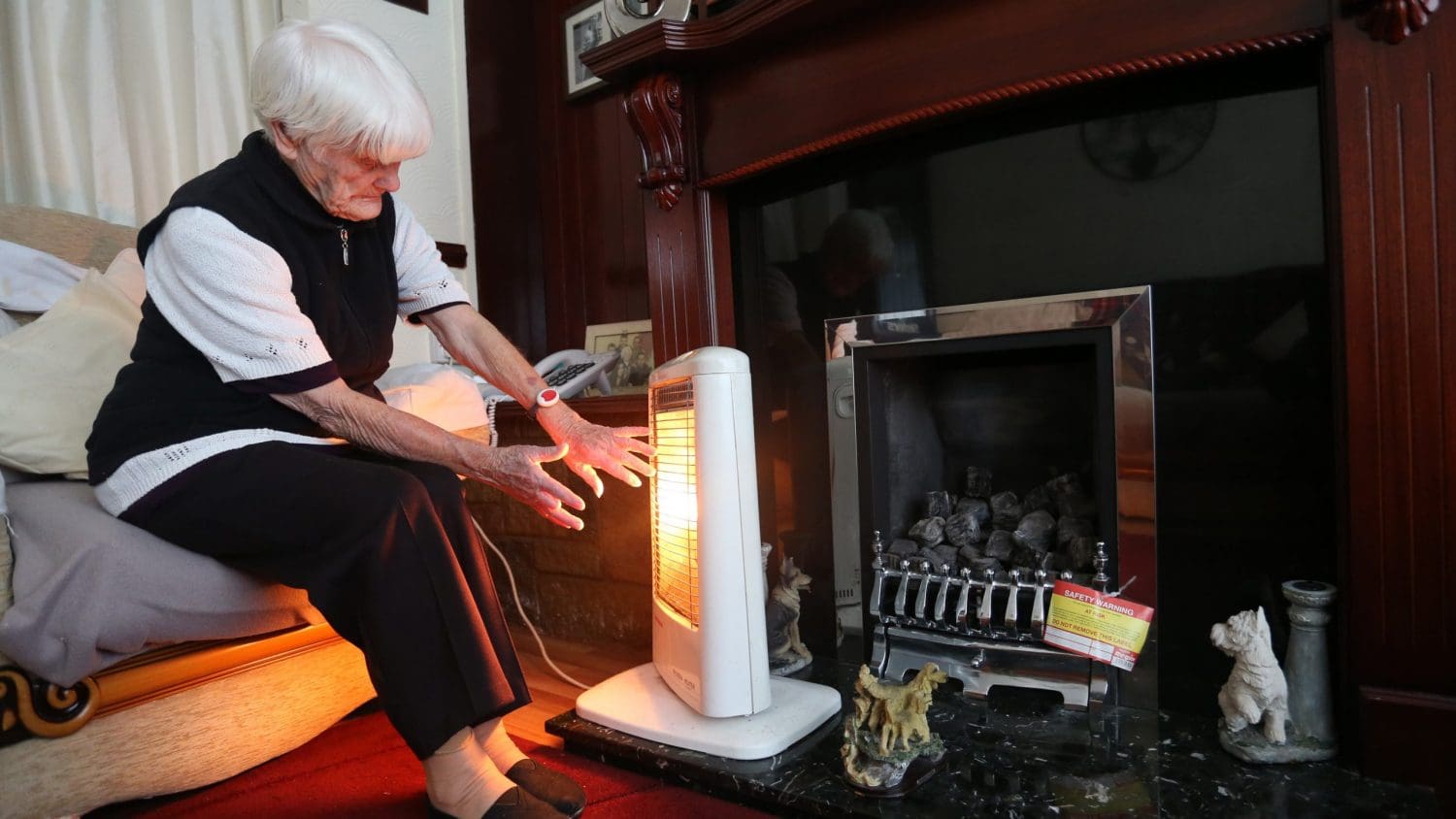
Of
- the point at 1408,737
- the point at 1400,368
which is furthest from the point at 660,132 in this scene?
the point at 1408,737

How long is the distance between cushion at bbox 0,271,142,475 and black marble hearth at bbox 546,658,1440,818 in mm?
814

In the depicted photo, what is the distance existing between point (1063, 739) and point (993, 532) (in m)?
0.37

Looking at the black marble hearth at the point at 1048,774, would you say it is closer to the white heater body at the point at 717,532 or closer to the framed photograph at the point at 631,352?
the white heater body at the point at 717,532

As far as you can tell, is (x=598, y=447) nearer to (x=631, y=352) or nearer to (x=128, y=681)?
(x=128, y=681)

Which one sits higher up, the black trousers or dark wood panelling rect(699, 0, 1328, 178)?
dark wood panelling rect(699, 0, 1328, 178)

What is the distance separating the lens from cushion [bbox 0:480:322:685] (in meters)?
0.96

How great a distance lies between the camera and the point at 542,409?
4.20 ft

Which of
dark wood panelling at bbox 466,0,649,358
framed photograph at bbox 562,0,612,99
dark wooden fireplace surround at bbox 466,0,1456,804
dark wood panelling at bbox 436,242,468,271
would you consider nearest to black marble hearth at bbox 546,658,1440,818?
dark wooden fireplace surround at bbox 466,0,1456,804

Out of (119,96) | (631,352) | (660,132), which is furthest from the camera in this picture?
(631,352)

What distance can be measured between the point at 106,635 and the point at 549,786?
0.55 meters

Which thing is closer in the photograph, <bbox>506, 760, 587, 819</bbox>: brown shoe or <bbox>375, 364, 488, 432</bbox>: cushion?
<bbox>506, 760, 587, 819</bbox>: brown shoe

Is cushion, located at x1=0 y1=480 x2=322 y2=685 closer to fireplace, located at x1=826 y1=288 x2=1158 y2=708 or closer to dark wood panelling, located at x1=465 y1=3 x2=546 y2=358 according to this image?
fireplace, located at x1=826 y1=288 x2=1158 y2=708

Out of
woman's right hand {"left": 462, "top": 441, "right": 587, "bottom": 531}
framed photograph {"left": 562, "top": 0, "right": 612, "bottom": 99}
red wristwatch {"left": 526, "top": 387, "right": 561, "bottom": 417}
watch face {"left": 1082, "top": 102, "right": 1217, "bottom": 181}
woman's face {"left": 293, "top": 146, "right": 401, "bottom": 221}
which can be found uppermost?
framed photograph {"left": 562, "top": 0, "right": 612, "bottom": 99}

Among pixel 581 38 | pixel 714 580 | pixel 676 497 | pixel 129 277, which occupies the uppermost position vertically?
pixel 581 38
